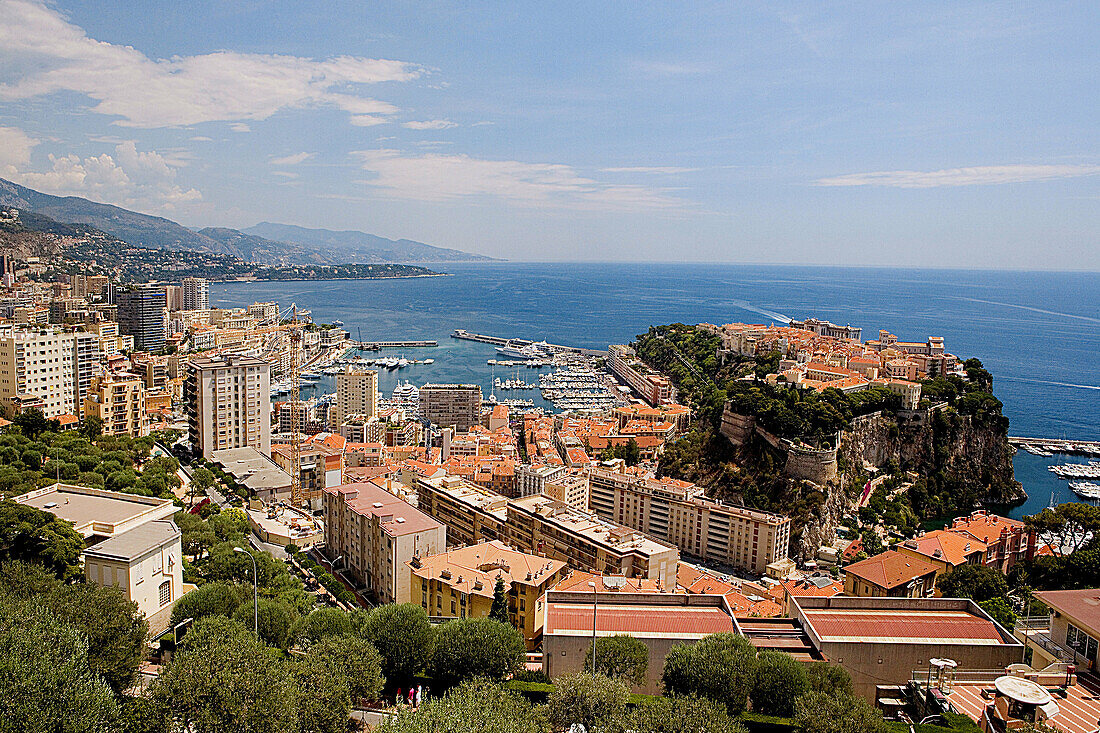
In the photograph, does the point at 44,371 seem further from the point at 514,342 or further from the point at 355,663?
the point at 514,342

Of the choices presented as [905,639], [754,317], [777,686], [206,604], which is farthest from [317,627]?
[754,317]

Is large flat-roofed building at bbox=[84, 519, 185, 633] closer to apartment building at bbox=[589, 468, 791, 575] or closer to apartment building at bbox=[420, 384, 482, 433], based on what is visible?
apartment building at bbox=[589, 468, 791, 575]

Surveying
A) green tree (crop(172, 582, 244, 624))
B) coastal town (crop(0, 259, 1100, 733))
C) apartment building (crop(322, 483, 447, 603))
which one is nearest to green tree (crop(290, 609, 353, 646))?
coastal town (crop(0, 259, 1100, 733))

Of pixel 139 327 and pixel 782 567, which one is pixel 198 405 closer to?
pixel 782 567

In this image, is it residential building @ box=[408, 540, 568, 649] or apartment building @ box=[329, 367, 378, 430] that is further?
apartment building @ box=[329, 367, 378, 430]

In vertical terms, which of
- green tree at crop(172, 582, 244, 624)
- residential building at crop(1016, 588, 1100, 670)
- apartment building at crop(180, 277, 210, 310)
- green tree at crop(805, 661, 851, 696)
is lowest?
green tree at crop(172, 582, 244, 624)

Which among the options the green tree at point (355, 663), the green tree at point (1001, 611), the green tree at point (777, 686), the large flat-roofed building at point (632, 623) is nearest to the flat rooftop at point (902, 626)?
the large flat-roofed building at point (632, 623)
